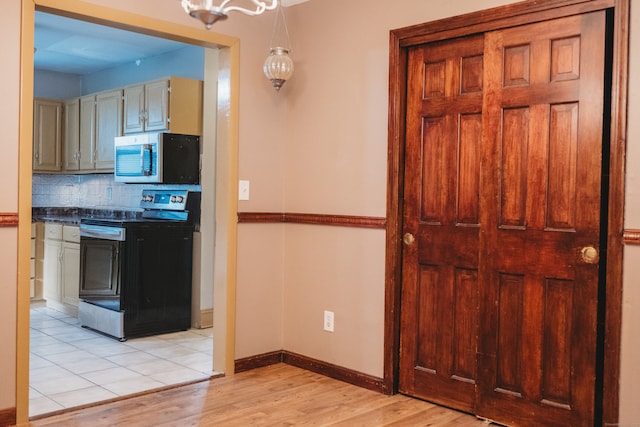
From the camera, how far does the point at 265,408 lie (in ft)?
10.3

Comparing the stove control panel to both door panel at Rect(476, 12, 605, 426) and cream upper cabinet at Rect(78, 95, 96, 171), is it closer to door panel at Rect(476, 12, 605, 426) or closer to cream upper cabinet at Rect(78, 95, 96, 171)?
cream upper cabinet at Rect(78, 95, 96, 171)

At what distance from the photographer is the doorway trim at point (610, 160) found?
251 centimetres

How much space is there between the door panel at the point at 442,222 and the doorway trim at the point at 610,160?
0.05 metres

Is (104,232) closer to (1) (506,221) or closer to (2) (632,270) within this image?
(1) (506,221)

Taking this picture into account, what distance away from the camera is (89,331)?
492cm

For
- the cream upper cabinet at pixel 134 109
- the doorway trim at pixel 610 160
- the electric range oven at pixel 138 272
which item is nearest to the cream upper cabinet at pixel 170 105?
the cream upper cabinet at pixel 134 109

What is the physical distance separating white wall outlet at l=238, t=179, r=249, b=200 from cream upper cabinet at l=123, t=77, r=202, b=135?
1567 millimetres

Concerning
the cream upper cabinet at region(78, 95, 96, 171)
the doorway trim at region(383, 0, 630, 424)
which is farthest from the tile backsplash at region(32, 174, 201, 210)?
the doorway trim at region(383, 0, 630, 424)

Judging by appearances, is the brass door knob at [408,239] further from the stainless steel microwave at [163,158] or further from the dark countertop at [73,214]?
the dark countertop at [73,214]

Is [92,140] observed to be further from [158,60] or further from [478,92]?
[478,92]

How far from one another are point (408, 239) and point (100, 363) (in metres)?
2.19

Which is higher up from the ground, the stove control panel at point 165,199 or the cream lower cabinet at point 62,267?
the stove control panel at point 165,199

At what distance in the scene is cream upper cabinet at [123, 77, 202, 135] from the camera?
5016 millimetres

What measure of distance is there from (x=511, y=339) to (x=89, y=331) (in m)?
3.47
